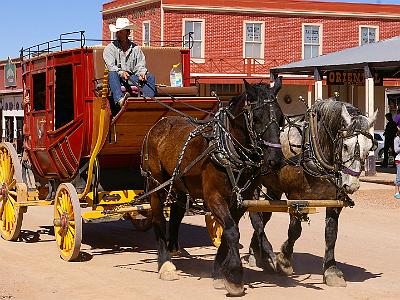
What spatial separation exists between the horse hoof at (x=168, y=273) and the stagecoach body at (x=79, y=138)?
1252 millimetres

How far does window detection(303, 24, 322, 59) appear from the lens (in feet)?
126

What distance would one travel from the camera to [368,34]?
39.5 meters

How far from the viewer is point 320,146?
877 centimetres

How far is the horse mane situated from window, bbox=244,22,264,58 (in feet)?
94.3

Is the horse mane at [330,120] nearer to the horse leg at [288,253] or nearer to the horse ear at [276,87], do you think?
the horse ear at [276,87]

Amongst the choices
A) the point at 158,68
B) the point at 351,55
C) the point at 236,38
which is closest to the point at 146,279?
the point at 158,68

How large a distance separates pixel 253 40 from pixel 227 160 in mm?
29459

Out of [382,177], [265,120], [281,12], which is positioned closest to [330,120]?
[265,120]

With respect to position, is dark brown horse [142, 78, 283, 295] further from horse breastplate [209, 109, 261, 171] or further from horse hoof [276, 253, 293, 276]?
horse hoof [276, 253, 293, 276]

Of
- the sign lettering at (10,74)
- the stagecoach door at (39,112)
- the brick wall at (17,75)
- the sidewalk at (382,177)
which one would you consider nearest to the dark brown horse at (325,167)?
the stagecoach door at (39,112)

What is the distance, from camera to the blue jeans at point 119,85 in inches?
A: 407

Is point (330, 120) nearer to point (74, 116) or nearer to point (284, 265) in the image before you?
point (284, 265)

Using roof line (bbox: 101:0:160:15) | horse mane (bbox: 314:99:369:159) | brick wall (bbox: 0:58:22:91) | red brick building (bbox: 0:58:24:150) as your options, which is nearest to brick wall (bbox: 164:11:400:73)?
roof line (bbox: 101:0:160:15)

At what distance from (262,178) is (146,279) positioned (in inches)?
68.3
